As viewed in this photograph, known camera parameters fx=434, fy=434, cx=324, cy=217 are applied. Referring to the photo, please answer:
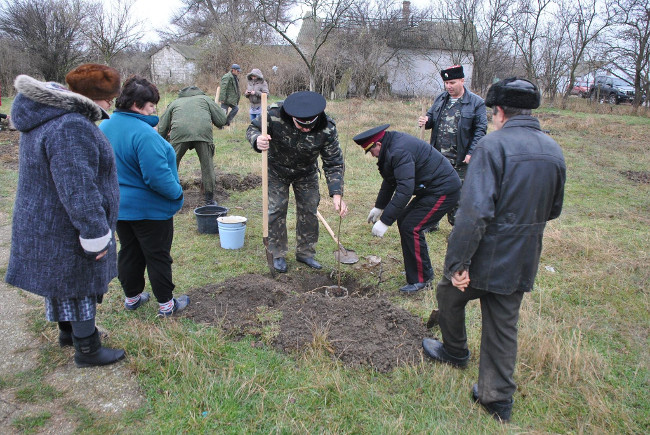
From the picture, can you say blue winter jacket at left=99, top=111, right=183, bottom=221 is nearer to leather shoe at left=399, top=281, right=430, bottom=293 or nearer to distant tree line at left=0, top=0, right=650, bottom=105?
leather shoe at left=399, top=281, right=430, bottom=293

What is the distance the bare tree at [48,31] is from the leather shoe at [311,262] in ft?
75.4

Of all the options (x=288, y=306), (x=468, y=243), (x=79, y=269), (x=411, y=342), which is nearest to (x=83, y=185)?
(x=79, y=269)

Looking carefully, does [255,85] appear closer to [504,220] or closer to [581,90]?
[504,220]

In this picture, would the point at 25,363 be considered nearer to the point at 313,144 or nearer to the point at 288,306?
the point at 288,306

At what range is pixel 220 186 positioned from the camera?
7551 millimetres

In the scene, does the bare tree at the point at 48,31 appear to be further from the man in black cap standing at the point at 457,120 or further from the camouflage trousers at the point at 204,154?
the man in black cap standing at the point at 457,120

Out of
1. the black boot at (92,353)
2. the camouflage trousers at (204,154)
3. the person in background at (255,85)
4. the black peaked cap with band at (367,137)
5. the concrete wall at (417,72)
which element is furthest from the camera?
the concrete wall at (417,72)

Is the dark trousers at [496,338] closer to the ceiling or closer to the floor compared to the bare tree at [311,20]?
closer to the floor

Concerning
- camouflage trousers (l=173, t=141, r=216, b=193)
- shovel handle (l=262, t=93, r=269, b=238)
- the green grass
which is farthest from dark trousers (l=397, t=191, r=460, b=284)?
camouflage trousers (l=173, t=141, r=216, b=193)

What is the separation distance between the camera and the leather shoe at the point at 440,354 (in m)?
2.93

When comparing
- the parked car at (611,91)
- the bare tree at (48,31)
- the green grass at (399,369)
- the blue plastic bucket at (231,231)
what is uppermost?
the bare tree at (48,31)

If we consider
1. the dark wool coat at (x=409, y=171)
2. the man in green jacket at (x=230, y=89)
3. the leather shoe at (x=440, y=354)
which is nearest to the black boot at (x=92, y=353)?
the leather shoe at (x=440, y=354)

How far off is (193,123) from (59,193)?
12.4ft

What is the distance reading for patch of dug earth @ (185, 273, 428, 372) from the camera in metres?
3.06
